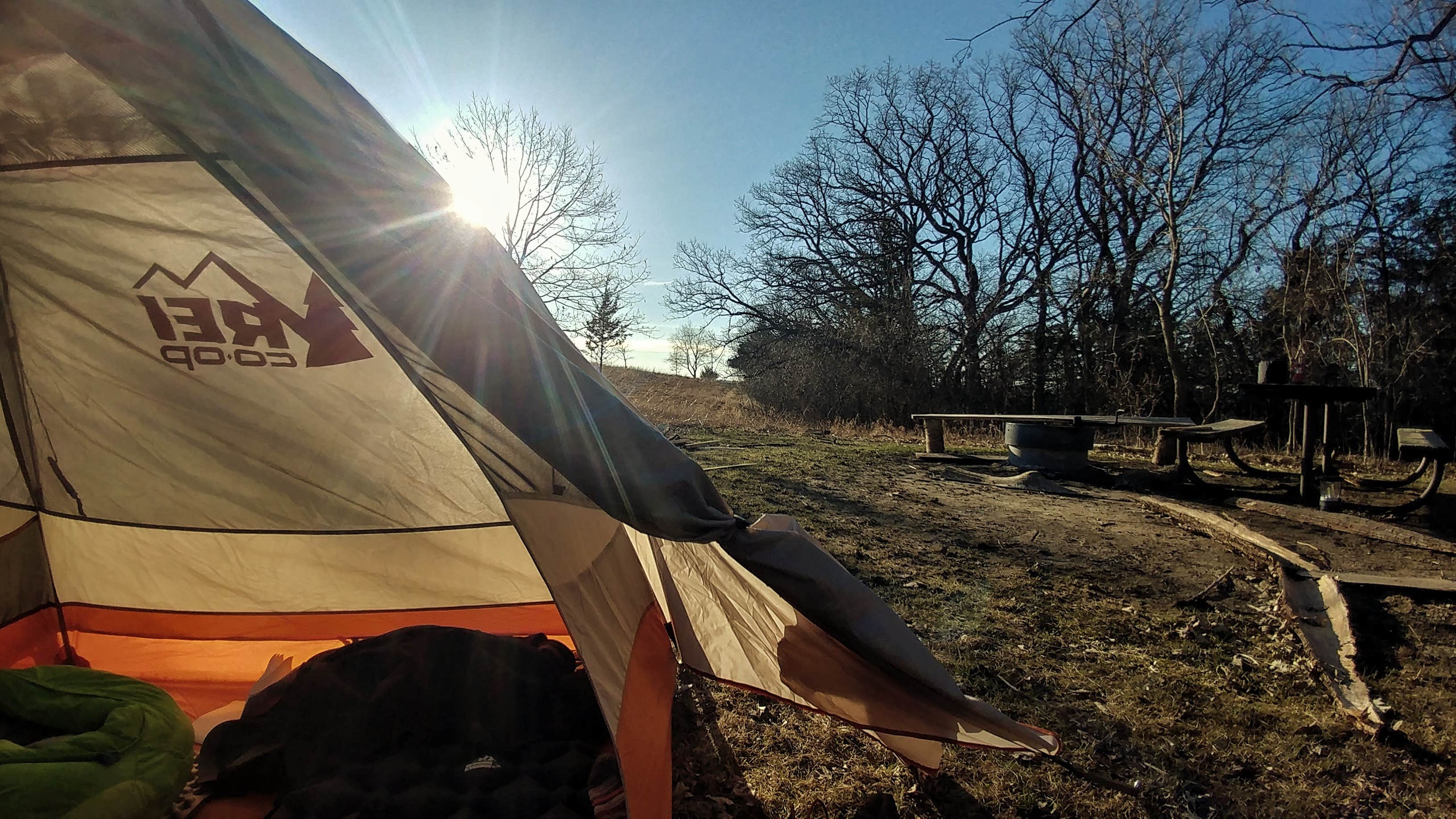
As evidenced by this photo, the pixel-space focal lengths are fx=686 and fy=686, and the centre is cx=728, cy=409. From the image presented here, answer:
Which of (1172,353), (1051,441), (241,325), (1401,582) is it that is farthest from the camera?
(1172,353)

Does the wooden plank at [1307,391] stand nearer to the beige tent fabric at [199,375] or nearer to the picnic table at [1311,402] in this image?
the picnic table at [1311,402]

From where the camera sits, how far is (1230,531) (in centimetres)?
522

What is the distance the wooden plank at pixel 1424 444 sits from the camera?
5570 mm

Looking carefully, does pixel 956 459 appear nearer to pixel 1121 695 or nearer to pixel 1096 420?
pixel 1096 420

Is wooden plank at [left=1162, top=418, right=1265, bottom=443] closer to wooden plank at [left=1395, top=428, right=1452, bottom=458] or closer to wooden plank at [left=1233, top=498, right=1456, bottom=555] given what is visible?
wooden plank at [left=1233, top=498, right=1456, bottom=555]

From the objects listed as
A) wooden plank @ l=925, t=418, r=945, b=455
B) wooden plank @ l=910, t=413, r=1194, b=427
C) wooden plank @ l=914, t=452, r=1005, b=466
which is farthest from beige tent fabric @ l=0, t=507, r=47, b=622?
wooden plank @ l=925, t=418, r=945, b=455


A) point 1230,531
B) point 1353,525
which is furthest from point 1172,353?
point 1230,531

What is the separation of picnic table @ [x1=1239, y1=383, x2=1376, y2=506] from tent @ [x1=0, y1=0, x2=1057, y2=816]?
18.4 ft

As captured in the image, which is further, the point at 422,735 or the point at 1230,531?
the point at 1230,531

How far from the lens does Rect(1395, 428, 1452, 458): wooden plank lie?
18.3 feet

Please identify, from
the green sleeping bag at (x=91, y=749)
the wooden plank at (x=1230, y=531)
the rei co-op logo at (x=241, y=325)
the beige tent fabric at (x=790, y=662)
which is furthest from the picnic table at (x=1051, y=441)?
the green sleeping bag at (x=91, y=749)

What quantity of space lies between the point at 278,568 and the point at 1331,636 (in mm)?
4861

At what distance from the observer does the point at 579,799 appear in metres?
1.95

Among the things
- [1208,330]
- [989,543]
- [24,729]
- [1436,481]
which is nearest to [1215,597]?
[989,543]
